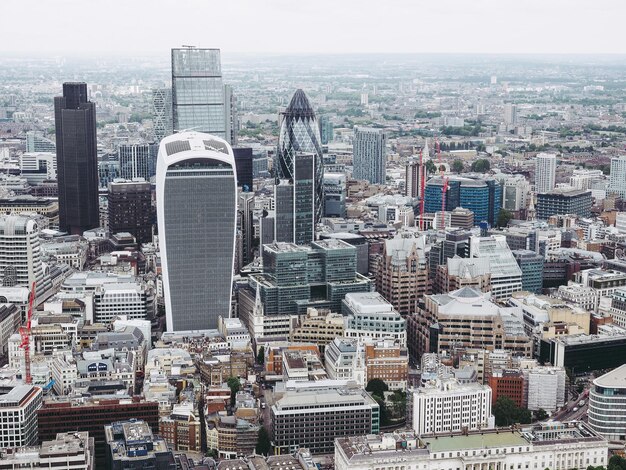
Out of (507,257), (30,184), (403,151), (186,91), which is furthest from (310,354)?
(403,151)

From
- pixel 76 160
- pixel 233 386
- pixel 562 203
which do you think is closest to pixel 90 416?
pixel 233 386

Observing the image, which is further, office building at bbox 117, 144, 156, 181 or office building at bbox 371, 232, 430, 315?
office building at bbox 117, 144, 156, 181

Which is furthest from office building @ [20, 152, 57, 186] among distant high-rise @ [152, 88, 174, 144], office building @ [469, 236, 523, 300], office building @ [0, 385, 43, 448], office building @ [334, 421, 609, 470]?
office building @ [334, 421, 609, 470]

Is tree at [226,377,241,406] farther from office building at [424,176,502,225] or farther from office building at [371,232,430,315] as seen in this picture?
office building at [424,176,502,225]

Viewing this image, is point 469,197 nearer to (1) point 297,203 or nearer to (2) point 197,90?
(2) point 197,90

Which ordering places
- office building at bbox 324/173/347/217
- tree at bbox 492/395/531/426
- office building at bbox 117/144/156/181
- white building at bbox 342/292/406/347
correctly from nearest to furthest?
tree at bbox 492/395/531/426, white building at bbox 342/292/406/347, office building at bbox 324/173/347/217, office building at bbox 117/144/156/181

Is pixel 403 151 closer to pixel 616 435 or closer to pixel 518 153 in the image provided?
pixel 518 153
